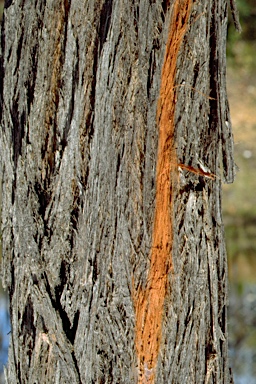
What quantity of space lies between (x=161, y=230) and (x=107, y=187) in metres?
0.15

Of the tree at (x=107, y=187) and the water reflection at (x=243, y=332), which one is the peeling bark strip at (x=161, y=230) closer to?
the tree at (x=107, y=187)

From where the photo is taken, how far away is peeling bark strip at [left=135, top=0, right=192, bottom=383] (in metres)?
1.32

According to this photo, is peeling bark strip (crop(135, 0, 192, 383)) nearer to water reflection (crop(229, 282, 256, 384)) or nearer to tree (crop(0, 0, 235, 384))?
tree (crop(0, 0, 235, 384))

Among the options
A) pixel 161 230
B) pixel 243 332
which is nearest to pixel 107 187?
pixel 161 230

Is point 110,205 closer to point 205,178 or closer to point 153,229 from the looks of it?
point 153,229

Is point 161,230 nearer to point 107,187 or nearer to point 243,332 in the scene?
point 107,187

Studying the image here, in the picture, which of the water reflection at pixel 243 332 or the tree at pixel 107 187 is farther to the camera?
the water reflection at pixel 243 332

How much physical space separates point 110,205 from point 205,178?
0.23 m

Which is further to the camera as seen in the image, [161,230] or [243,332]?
[243,332]

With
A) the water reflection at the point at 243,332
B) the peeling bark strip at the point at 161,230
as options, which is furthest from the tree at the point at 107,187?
the water reflection at the point at 243,332

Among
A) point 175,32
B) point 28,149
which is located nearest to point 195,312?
point 28,149

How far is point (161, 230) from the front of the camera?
133 centimetres

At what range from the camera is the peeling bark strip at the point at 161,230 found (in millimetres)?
1317

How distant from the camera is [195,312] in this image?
1364mm
